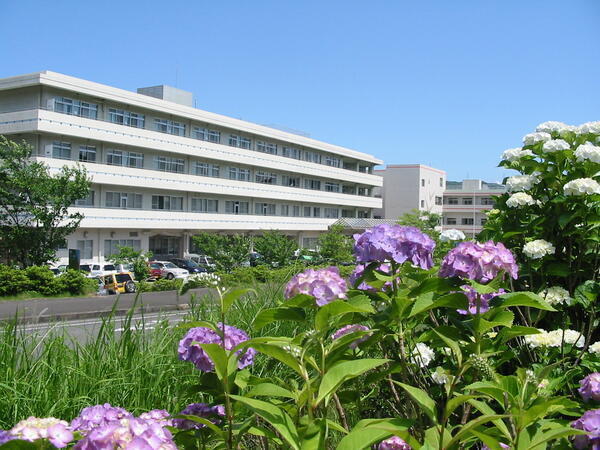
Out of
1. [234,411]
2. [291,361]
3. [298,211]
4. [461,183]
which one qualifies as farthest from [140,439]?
[461,183]

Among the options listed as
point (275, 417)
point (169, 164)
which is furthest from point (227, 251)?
point (275, 417)

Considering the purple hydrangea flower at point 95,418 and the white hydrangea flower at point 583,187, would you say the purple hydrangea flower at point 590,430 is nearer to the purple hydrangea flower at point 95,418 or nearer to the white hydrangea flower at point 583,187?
the purple hydrangea flower at point 95,418

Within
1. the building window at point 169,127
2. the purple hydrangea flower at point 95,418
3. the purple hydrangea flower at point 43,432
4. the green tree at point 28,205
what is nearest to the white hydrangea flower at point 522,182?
the purple hydrangea flower at point 95,418

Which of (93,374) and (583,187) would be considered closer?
(93,374)

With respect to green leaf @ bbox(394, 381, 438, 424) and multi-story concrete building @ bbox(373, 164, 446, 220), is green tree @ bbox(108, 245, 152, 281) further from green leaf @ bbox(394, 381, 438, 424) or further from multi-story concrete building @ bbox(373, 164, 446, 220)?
multi-story concrete building @ bbox(373, 164, 446, 220)

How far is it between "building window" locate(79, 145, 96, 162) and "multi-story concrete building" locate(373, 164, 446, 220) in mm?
45339

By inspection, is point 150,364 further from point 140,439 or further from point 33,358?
point 140,439

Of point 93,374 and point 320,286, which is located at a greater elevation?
point 320,286

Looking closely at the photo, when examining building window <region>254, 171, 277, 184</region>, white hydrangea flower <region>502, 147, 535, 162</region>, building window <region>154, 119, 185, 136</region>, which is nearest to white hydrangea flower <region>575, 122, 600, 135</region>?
white hydrangea flower <region>502, 147, 535, 162</region>

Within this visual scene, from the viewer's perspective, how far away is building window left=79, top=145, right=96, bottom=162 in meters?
33.9

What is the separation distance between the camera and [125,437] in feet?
3.96

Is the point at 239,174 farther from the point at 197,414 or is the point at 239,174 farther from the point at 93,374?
the point at 197,414

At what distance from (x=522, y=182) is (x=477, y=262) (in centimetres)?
171

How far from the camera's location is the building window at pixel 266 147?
50.0m
